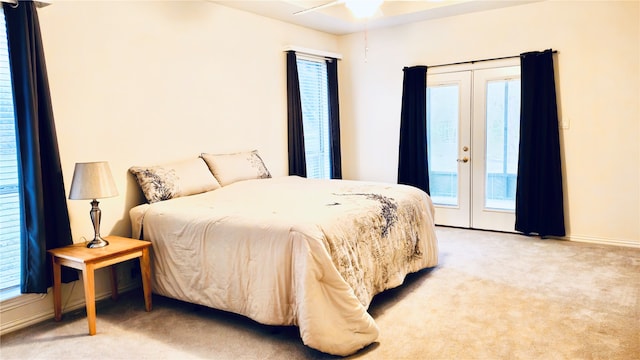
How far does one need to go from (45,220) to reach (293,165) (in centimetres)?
280

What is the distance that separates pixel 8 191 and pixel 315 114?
140 inches

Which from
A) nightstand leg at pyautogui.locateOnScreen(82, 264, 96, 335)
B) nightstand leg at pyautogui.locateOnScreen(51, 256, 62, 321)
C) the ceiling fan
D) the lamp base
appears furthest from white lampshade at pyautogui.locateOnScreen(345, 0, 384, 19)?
nightstand leg at pyautogui.locateOnScreen(51, 256, 62, 321)

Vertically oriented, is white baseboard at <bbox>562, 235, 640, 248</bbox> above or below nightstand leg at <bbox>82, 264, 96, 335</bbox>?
below

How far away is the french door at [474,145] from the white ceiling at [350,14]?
2.29 feet

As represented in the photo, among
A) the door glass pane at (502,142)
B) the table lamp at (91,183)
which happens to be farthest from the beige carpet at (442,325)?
the door glass pane at (502,142)

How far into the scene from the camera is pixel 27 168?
2818 mm

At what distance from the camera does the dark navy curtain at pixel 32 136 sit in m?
2.79

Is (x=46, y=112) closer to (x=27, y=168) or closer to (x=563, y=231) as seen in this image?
(x=27, y=168)

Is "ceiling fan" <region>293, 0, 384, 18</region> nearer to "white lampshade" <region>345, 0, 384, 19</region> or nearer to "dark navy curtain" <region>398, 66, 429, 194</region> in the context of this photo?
"white lampshade" <region>345, 0, 384, 19</region>

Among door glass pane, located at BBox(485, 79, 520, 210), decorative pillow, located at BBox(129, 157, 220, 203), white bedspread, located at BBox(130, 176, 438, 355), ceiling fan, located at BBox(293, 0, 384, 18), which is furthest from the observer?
door glass pane, located at BBox(485, 79, 520, 210)

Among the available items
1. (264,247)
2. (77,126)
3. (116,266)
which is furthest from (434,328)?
(77,126)

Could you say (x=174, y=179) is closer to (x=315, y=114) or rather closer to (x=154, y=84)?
(x=154, y=84)

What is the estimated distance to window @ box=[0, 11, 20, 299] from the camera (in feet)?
9.32

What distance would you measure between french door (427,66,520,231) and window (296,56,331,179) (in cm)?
132
